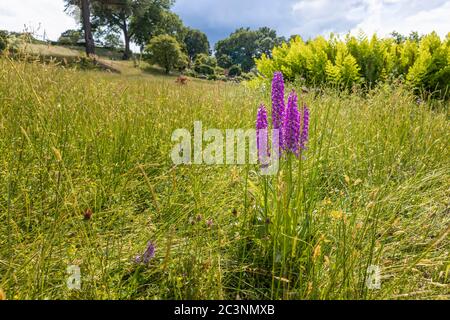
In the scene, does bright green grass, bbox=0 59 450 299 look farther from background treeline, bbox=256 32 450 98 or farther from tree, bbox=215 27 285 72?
tree, bbox=215 27 285 72

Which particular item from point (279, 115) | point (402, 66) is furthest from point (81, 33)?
point (279, 115)

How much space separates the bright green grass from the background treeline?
2370mm

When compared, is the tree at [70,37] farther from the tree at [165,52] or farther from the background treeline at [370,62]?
the background treeline at [370,62]

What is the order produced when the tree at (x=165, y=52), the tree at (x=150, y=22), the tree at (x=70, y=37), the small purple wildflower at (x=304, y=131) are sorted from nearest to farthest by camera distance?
the small purple wildflower at (x=304, y=131) → the tree at (x=165, y=52) → the tree at (x=70, y=37) → the tree at (x=150, y=22)

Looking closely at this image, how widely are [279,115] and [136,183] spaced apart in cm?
124

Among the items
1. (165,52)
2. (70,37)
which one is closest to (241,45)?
(70,37)

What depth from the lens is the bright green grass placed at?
1191mm

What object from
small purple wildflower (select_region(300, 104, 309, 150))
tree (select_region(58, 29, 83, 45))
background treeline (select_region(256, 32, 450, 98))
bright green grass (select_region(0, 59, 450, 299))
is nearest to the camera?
bright green grass (select_region(0, 59, 450, 299))

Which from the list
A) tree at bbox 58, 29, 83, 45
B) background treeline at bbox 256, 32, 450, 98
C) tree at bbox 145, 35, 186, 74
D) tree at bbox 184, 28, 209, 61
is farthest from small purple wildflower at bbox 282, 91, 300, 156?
tree at bbox 184, 28, 209, 61

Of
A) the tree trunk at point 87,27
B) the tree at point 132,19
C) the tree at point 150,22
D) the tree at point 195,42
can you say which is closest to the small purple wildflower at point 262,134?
the tree trunk at point 87,27

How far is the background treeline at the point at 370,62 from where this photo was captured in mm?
5582

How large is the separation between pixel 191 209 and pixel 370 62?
6178 mm

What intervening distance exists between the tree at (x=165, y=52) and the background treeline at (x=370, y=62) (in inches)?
855

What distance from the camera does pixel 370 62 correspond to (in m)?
6.09
